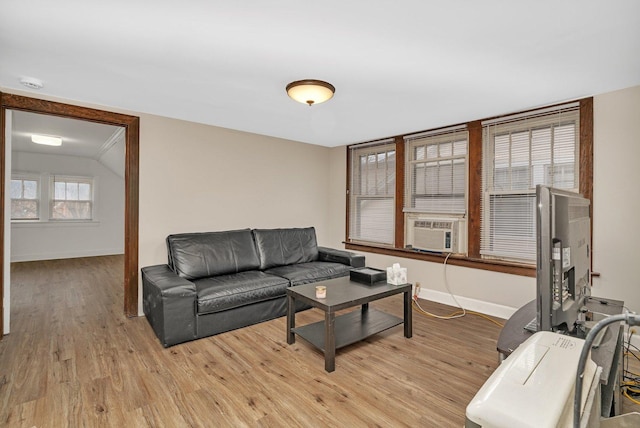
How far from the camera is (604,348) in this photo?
4.36 ft

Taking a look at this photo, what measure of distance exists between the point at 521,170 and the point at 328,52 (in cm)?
253

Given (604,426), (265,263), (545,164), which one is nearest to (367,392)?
(604,426)

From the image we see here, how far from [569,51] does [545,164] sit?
55.4 inches

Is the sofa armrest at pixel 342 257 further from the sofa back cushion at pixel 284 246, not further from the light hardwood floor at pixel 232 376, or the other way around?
the light hardwood floor at pixel 232 376

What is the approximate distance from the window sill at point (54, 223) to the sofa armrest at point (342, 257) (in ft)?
20.0

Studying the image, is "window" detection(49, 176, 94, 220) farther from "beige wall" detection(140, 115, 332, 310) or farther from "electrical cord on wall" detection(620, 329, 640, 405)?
"electrical cord on wall" detection(620, 329, 640, 405)

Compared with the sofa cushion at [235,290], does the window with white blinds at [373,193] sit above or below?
above

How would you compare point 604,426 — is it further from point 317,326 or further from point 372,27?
point 317,326

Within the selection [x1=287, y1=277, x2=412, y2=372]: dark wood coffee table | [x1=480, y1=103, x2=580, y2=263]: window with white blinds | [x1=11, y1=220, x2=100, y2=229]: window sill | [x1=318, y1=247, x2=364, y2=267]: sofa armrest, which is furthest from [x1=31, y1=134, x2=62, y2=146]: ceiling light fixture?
[x1=480, y1=103, x2=580, y2=263]: window with white blinds

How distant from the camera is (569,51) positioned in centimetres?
208

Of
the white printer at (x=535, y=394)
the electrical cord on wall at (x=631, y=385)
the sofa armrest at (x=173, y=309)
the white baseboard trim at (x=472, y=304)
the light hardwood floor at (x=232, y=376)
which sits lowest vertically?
the light hardwood floor at (x=232, y=376)

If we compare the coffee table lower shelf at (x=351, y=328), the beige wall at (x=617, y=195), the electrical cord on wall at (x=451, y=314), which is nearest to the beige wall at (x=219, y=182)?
the coffee table lower shelf at (x=351, y=328)

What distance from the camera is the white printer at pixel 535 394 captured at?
0.64m

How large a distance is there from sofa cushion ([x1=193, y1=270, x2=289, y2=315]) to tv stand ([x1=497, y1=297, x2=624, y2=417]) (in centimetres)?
225
